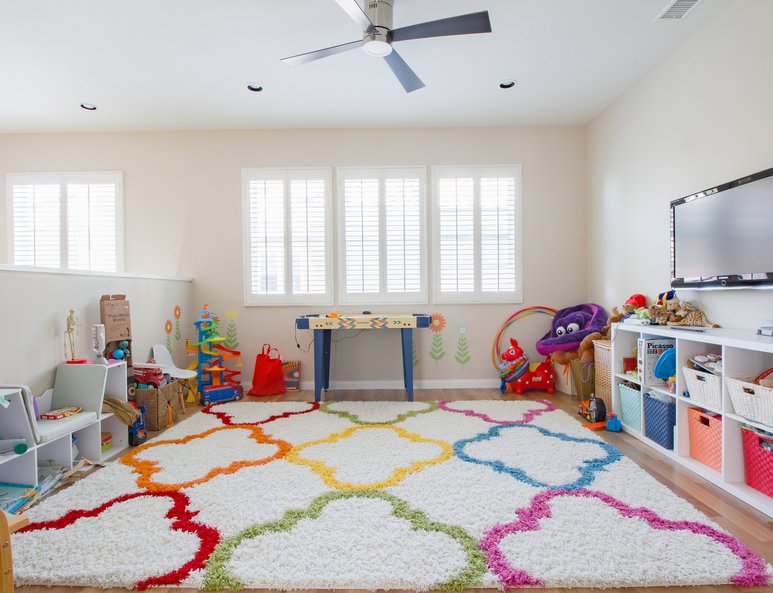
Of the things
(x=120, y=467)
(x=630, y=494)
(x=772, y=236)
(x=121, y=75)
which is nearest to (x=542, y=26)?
(x=772, y=236)

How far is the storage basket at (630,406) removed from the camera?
2752mm

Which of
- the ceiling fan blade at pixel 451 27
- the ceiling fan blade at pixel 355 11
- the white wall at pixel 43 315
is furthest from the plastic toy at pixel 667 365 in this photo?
the white wall at pixel 43 315

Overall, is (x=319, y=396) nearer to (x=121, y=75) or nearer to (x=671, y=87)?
Answer: (x=121, y=75)

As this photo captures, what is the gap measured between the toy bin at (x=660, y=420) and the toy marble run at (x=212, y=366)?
10.7 feet

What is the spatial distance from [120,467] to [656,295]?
375 cm

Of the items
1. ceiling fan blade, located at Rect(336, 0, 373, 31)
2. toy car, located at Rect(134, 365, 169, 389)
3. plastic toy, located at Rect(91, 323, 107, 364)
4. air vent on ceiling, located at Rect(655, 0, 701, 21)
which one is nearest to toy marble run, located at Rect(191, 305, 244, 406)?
toy car, located at Rect(134, 365, 169, 389)

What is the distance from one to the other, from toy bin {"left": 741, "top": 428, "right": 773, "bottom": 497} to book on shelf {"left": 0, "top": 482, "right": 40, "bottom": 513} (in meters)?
3.35

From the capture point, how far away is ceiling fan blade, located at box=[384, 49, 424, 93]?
2623 mm

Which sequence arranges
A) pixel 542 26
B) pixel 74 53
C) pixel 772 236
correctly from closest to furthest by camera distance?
pixel 772 236
pixel 542 26
pixel 74 53

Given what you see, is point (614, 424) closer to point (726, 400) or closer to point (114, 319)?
point (726, 400)

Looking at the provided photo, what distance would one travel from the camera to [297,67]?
10.4 ft

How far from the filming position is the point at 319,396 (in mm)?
3689

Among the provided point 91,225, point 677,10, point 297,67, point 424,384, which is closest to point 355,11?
point 297,67

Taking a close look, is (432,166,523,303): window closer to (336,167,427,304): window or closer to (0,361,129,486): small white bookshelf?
(336,167,427,304): window
